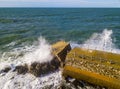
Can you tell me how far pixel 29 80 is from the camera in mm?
16078

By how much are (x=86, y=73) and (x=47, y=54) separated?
4.51 meters

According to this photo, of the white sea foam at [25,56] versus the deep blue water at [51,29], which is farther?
the deep blue water at [51,29]

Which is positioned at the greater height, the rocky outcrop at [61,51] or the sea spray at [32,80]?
the rocky outcrop at [61,51]

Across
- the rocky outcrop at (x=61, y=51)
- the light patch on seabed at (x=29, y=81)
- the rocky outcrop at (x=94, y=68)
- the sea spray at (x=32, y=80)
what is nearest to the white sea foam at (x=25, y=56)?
the sea spray at (x=32, y=80)

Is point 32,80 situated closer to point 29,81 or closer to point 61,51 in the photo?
point 29,81

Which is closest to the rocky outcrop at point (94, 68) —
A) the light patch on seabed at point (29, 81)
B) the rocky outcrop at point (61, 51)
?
the light patch on seabed at point (29, 81)

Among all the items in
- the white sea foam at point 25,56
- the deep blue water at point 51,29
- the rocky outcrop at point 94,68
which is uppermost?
the rocky outcrop at point 94,68

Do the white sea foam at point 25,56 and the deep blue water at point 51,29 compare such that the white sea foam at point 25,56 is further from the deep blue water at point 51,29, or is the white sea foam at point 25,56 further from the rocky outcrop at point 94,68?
the rocky outcrop at point 94,68

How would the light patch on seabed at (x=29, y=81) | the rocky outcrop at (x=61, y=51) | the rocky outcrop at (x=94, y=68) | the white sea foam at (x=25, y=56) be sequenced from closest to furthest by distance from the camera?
the rocky outcrop at (x=94, y=68), the light patch on seabed at (x=29, y=81), the rocky outcrop at (x=61, y=51), the white sea foam at (x=25, y=56)

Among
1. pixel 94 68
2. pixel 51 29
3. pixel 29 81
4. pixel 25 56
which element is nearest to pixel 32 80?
pixel 29 81

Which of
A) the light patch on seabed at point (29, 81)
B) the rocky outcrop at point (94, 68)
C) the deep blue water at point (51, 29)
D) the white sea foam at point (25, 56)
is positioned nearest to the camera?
the rocky outcrop at point (94, 68)

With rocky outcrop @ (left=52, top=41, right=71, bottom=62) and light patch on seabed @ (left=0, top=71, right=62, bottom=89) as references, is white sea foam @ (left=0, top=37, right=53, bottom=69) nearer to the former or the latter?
rocky outcrop @ (left=52, top=41, right=71, bottom=62)

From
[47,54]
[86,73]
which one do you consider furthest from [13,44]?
[86,73]

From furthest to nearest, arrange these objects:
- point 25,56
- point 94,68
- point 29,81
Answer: point 25,56 → point 29,81 → point 94,68
